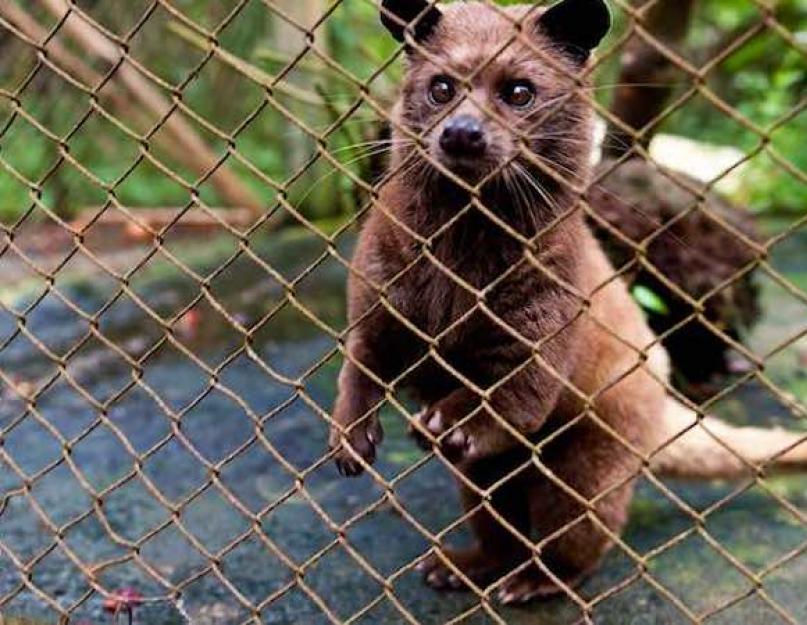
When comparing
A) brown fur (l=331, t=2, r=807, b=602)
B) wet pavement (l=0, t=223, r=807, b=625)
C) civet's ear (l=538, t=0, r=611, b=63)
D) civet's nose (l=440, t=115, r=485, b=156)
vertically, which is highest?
civet's ear (l=538, t=0, r=611, b=63)

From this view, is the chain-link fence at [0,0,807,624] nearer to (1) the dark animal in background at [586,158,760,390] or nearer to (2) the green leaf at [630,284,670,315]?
(1) the dark animal in background at [586,158,760,390]

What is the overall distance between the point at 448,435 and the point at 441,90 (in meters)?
0.85

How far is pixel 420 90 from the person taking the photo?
2.73m

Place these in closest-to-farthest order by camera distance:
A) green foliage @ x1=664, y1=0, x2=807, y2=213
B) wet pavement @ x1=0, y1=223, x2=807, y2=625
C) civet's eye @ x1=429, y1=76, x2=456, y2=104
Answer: civet's eye @ x1=429, y1=76, x2=456, y2=104 < wet pavement @ x1=0, y1=223, x2=807, y2=625 < green foliage @ x1=664, y1=0, x2=807, y2=213

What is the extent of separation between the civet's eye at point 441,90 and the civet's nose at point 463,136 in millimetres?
292

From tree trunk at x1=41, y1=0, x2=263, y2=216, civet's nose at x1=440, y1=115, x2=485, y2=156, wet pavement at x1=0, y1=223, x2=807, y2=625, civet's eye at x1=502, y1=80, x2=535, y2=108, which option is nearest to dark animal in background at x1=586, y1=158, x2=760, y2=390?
wet pavement at x1=0, y1=223, x2=807, y2=625

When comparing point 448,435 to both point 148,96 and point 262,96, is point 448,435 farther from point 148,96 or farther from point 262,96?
point 148,96

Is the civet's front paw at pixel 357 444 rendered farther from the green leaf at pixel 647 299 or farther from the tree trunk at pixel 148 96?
the tree trunk at pixel 148 96

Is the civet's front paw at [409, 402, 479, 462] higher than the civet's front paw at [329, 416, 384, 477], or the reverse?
the civet's front paw at [409, 402, 479, 462]

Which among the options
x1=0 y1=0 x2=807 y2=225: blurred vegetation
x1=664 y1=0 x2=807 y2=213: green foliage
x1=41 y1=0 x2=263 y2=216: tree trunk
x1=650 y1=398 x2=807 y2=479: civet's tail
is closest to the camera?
x1=650 y1=398 x2=807 y2=479: civet's tail

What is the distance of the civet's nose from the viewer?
235 centimetres

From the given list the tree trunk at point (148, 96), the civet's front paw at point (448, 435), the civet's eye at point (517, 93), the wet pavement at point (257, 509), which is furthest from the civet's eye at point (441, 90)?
the tree trunk at point (148, 96)

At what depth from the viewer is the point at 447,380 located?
292cm

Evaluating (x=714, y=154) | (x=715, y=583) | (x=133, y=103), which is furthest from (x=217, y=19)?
(x=715, y=583)
